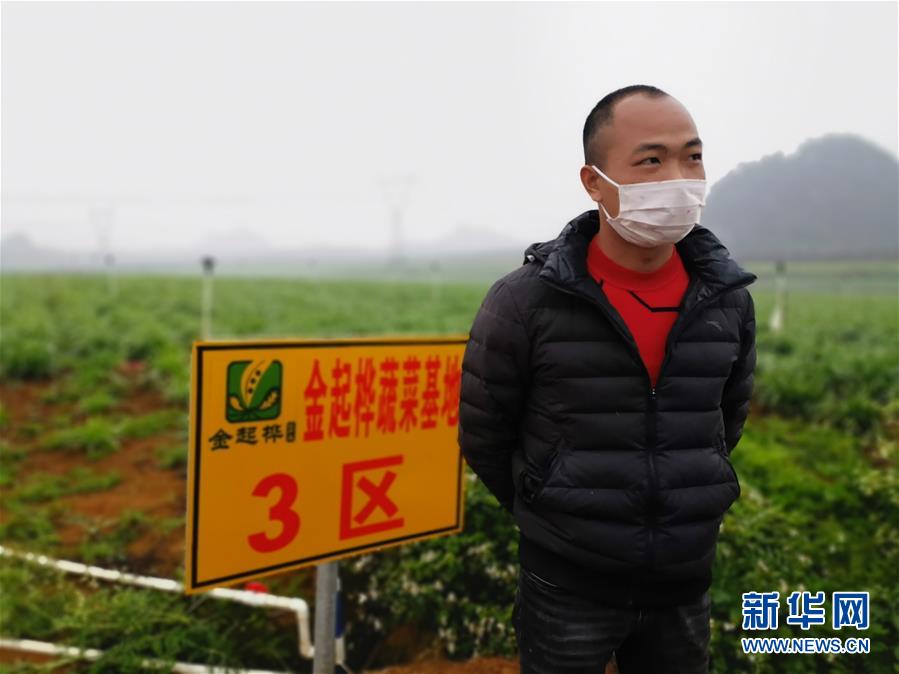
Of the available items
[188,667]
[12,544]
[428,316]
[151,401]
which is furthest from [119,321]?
[188,667]

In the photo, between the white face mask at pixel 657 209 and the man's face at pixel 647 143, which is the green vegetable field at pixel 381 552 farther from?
the man's face at pixel 647 143

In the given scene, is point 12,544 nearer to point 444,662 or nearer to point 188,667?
point 188,667

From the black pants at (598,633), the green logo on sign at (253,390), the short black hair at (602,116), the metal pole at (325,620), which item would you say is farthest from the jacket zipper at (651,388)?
the metal pole at (325,620)

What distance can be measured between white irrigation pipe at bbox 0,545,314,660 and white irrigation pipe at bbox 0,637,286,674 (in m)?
0.22

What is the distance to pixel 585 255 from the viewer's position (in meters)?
1.51

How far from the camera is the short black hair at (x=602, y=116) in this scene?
4.69 feet

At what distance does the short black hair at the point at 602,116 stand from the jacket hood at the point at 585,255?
0.15 m

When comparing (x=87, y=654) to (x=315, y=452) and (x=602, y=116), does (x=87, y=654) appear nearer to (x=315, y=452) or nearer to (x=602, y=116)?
(x=315, y=452)

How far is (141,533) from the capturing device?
375cm

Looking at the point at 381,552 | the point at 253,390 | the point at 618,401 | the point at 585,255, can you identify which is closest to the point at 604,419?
the point at 618,401

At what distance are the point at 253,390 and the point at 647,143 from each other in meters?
1.27

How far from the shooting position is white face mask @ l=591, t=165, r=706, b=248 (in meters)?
1.44

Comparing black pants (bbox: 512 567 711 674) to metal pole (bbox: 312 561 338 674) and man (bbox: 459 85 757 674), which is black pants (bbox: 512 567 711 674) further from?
metal pole (bbox: 312 561 338 674)

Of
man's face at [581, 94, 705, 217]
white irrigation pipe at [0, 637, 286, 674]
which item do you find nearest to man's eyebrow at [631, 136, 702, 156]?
man's face at [581, 94, 705, 217]
